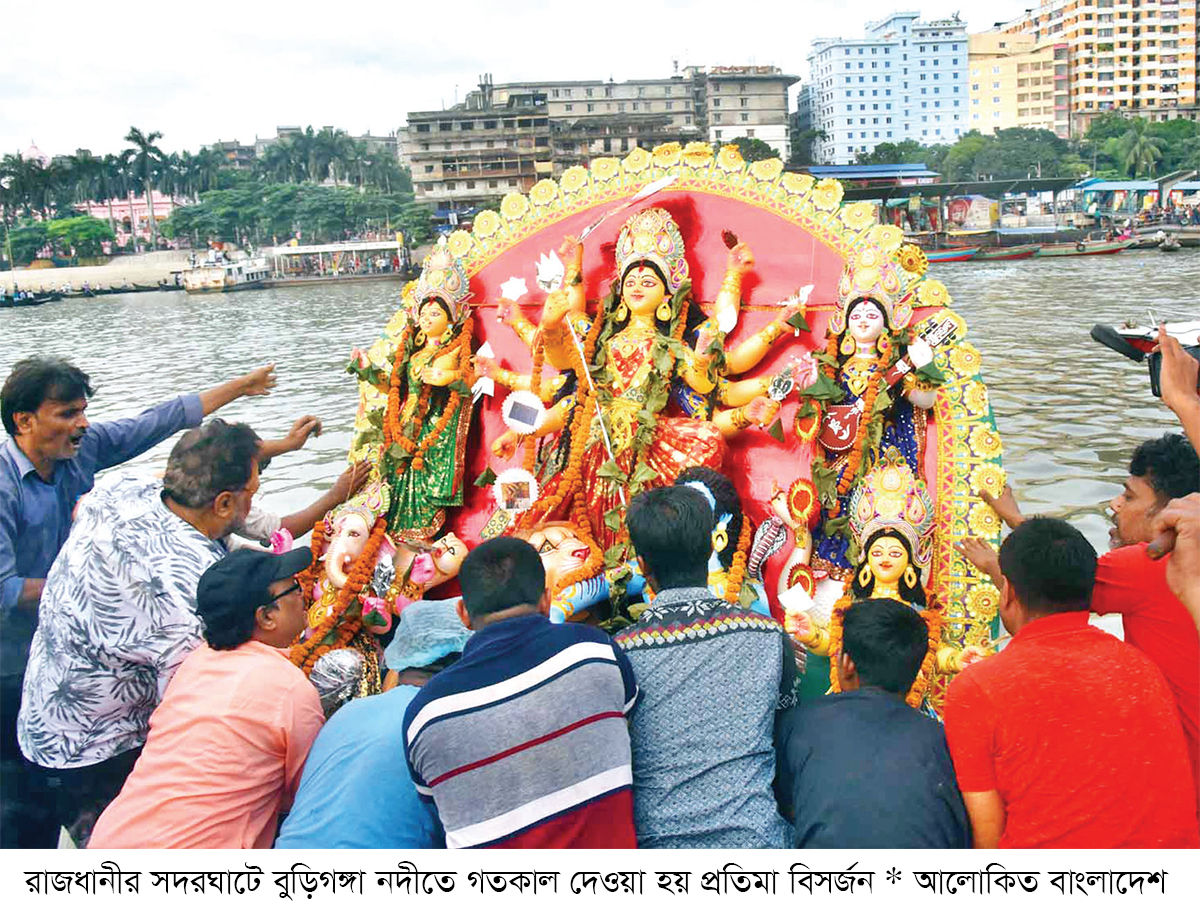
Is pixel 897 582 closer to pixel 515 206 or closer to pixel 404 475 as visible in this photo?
pixel 404 475

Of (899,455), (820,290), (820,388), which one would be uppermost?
(820,290)

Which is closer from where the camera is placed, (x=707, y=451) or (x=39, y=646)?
(x=39, y=646)

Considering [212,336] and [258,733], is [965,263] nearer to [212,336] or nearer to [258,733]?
[212,336]

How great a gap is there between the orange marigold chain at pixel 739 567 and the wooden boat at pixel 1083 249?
38.9 m

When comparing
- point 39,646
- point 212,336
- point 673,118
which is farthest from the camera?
point 673,118

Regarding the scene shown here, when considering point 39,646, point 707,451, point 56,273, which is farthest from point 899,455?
point 56,273

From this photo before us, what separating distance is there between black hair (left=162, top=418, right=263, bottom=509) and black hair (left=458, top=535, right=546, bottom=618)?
1096 millimetres

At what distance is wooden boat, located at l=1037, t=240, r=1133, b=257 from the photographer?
1534 inches

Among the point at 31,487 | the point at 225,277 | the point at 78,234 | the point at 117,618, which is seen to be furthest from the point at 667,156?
the point at 78,234

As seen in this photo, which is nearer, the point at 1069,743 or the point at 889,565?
the point at 1069,743

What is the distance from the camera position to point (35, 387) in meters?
3.67

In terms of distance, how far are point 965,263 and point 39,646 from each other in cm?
3951

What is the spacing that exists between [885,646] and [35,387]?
3.07 meters
